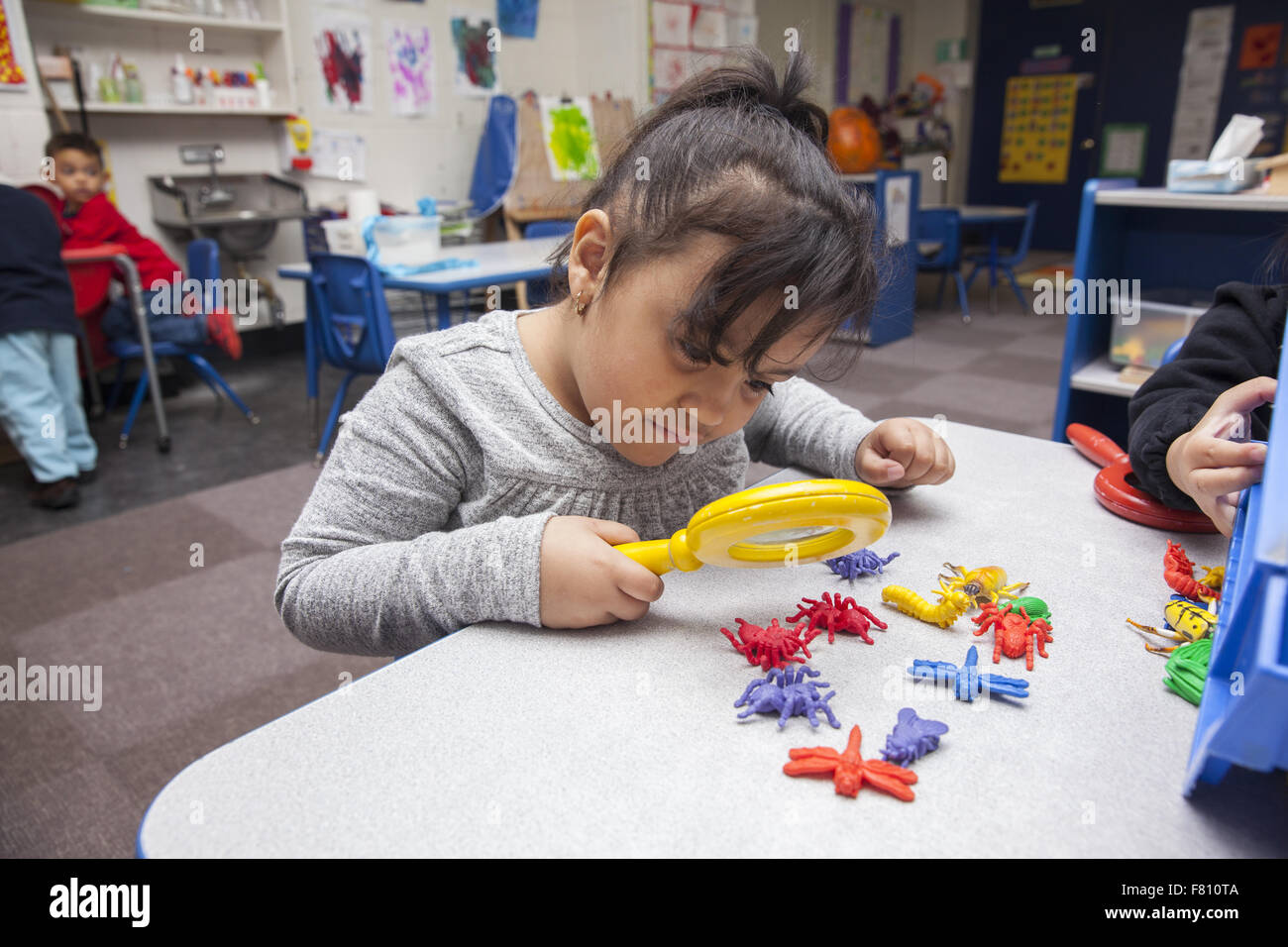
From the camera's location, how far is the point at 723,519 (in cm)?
56

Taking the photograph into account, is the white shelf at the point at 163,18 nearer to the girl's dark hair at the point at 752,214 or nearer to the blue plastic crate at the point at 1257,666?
the girl's dark hair at the point at 752,214

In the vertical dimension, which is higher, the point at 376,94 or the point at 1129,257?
the point at 376,94

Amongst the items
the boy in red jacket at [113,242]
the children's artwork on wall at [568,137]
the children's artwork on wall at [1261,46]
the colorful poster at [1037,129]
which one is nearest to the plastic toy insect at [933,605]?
the boy in red jacket at [113,242]

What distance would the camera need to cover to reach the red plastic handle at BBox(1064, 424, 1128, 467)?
91 centimetres

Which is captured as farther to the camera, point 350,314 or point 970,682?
point 350,314

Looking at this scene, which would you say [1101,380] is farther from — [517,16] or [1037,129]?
[1037,129]

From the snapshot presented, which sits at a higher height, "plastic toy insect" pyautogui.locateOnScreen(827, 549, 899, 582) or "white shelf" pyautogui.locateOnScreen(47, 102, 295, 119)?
"white shelf" pyautogui.locateOnScreen(47, 102, 295, 119)

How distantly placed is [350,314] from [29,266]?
984 mm

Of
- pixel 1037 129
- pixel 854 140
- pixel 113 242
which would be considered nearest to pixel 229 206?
pixel 113 242

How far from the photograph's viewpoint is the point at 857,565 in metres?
0.71

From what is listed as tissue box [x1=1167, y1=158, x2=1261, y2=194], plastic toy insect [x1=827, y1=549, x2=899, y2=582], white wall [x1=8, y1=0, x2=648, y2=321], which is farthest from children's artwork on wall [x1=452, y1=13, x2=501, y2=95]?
plastic toy insect [x1=827, y1=549, x2=899, y2=582]

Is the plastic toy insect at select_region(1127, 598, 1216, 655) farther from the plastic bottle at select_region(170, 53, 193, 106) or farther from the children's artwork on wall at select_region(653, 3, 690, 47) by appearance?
the children's artwork on wall at select_region(653, 3, 690, 47)

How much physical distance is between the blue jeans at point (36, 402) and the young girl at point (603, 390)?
257 centimetres

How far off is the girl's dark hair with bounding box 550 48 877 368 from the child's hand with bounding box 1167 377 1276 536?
289mm
